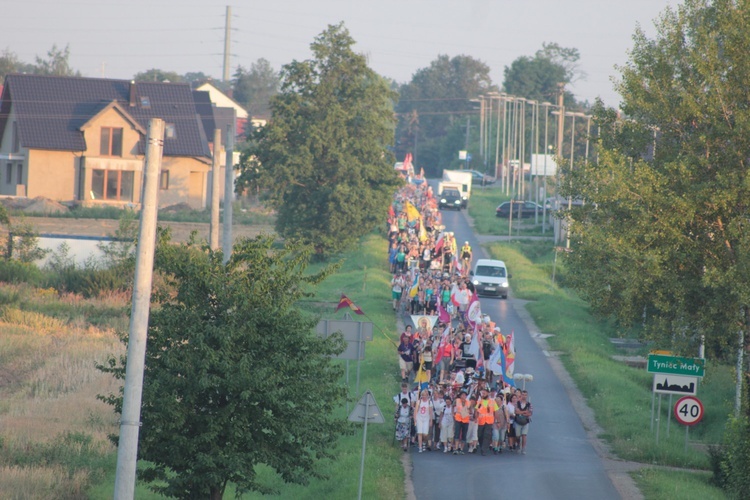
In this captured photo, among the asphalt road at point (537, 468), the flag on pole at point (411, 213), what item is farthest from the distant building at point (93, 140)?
the asphalt road at point (537, 468)

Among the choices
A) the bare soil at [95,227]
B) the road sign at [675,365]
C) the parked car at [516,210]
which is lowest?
A: the road sign at [675,365]

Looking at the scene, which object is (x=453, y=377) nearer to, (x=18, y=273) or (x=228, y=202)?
(x=228, y=202)

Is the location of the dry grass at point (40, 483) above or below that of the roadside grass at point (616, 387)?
below

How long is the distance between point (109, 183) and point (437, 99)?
10783 centimetres

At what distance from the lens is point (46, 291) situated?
4469 centimetres

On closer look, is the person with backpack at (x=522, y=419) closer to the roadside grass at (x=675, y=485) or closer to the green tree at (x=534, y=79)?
the roadside grass at (x=675, y=485)

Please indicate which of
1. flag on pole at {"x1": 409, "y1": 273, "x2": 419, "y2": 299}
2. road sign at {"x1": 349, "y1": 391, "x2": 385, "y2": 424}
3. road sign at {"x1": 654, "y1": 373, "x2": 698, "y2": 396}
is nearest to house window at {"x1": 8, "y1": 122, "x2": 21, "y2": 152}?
flag on pole at {"x1": 409, "y1": 273, "x2": 419, "y2": 299}

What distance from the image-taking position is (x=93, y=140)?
69625mm

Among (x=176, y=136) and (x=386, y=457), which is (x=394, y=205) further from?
(x=386, y=457)

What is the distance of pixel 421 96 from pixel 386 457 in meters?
155

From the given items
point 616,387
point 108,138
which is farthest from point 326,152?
point 616,387

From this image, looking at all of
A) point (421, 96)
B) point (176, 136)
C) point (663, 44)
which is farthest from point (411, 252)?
point (421, 96)

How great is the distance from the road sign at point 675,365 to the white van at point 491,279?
21.7m

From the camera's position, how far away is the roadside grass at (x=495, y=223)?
70500 mm
